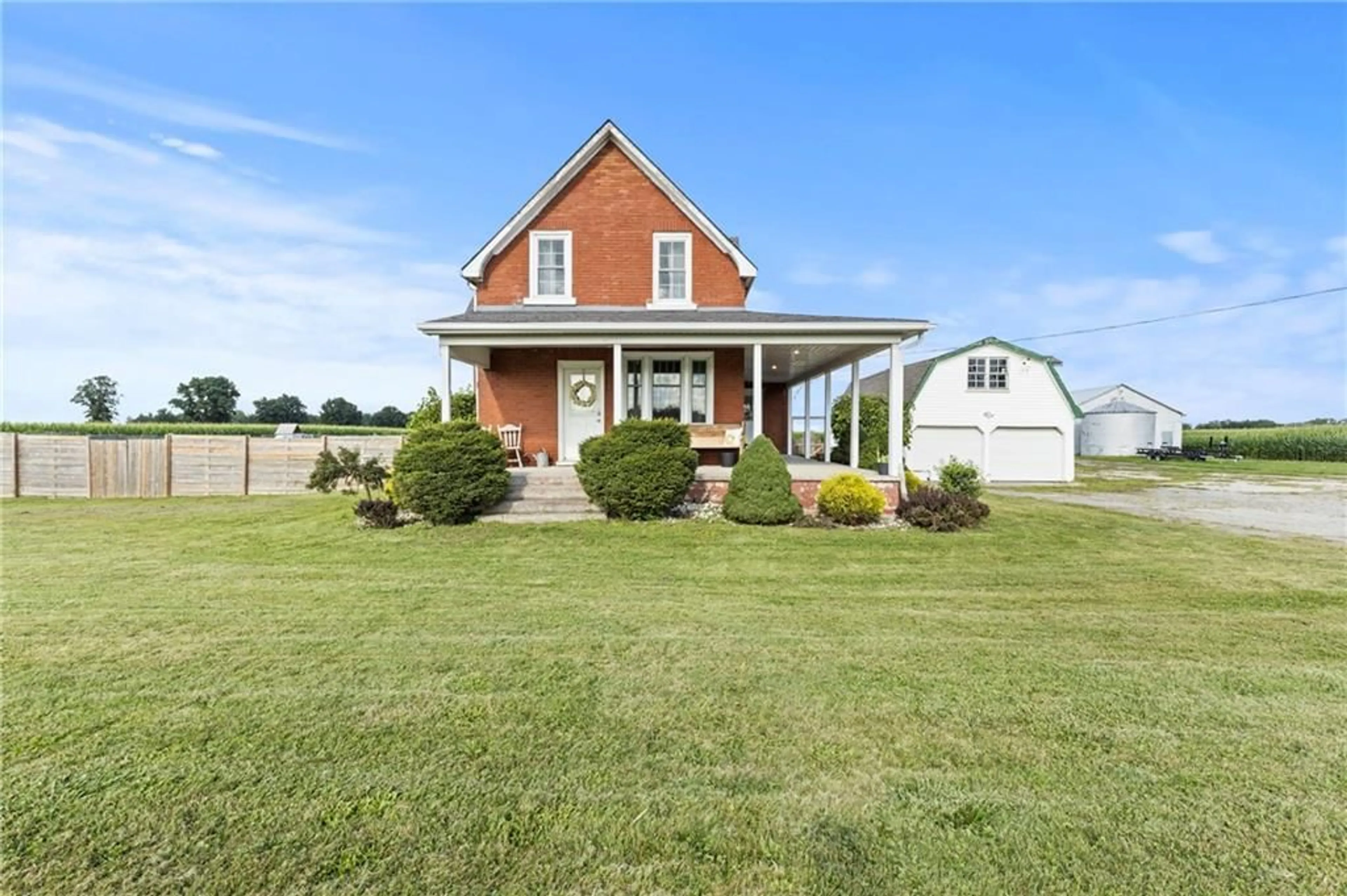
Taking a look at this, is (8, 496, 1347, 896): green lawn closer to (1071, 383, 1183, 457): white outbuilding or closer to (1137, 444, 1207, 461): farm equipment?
(1137, 444, 1207, 461): farm equipment

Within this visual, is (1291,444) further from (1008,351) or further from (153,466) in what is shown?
(153,466)

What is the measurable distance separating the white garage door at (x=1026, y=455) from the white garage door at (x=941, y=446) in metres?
0.68

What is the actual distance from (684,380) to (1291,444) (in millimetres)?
51154

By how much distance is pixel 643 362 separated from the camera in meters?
14.0

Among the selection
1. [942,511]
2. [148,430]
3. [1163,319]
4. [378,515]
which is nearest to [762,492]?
[942,511]

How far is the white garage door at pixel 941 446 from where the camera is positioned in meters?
24.4

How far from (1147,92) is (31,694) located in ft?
73.4

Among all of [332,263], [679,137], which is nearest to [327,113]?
[332,263]

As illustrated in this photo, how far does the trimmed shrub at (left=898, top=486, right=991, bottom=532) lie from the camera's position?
10352 mm

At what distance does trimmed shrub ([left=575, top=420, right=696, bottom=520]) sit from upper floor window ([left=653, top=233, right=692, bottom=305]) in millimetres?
5132

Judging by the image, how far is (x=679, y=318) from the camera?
12781 millimetres

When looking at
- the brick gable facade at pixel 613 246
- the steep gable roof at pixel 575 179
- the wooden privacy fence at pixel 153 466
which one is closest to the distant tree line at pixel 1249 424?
the steep gable roof at pixel 575 179

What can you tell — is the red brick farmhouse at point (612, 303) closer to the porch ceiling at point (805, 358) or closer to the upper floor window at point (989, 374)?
the porch ceiling at point (805, 358)

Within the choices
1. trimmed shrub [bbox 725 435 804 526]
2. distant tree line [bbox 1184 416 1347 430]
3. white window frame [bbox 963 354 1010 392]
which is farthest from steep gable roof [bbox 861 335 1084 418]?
distant tree line [bbox 1184 416 1347 430]
